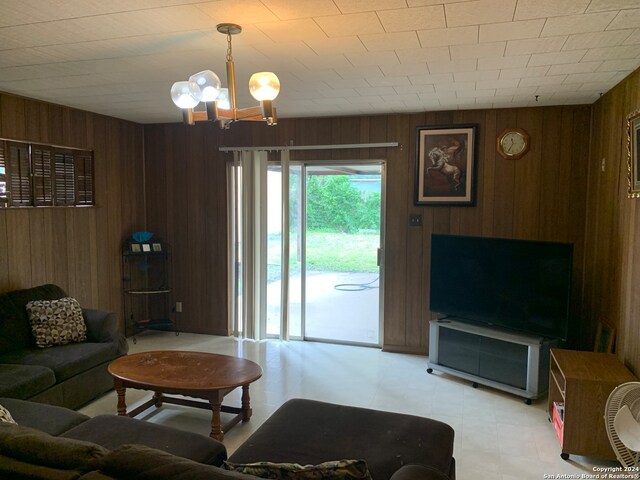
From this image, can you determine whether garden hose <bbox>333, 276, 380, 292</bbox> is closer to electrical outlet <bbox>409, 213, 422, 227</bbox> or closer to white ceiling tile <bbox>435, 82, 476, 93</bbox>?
electrical outlet <bbox>409, 213, 422, 227</bbox>

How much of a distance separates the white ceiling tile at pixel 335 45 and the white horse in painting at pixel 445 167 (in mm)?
2106

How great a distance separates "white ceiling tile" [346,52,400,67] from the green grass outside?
2360 millimetres

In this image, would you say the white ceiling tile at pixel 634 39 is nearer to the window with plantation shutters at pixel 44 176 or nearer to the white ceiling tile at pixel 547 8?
the white ceiling tile at pixel 547 8

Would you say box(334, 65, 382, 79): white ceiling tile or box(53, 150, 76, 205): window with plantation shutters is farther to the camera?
box(53, 150, 76, 205): window with plantation shutters

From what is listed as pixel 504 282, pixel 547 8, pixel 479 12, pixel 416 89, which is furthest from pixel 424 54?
pixel 504 282

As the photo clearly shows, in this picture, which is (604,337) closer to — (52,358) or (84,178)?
(52,358)

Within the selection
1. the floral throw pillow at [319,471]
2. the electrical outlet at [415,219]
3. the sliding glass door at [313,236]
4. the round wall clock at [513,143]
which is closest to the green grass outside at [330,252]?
the sliding glass door at [313,236]

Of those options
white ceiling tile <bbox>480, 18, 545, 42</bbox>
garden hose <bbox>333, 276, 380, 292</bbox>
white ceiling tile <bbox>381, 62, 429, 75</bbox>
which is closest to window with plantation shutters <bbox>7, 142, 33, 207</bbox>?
white ceiling tile <bbox>381, 62, 429, 75</bbox>

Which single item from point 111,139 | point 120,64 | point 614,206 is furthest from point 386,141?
point 111,139

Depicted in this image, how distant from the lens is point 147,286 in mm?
5738

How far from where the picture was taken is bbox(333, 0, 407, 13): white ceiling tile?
83.0 inches

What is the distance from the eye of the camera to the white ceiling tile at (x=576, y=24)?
2.27m

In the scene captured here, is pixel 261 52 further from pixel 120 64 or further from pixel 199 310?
pixel 199 310

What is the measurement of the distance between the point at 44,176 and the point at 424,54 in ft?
11.6
